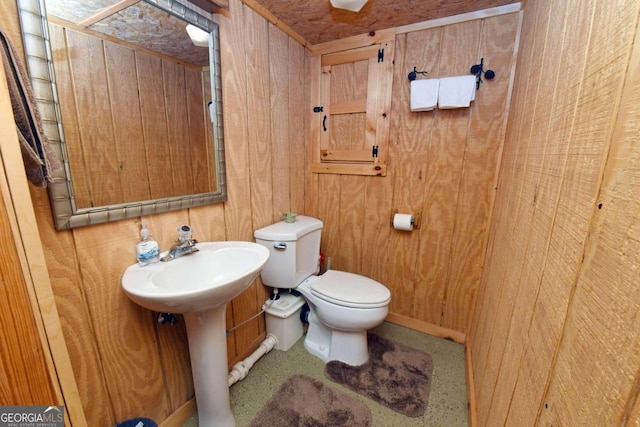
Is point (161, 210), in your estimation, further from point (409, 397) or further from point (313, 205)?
point (409, 397)

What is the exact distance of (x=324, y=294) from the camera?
1.53m

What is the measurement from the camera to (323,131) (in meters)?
1.99

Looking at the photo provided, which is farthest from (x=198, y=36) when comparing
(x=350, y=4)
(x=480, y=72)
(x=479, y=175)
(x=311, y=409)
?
(x=311, y=409)

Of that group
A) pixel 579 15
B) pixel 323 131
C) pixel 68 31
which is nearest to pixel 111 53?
pixel 68 31

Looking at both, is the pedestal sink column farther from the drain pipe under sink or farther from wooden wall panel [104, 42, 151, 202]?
wooden wall panel [104, 42, 151, 202]

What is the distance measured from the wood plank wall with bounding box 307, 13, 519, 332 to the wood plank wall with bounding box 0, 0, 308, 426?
1.72ft

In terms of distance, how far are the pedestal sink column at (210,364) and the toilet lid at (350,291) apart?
613 millimetres

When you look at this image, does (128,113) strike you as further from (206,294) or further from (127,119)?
(206,294)

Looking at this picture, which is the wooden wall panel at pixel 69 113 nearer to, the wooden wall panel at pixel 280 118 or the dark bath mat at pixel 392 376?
the wooden wall panel at pixel 280 118

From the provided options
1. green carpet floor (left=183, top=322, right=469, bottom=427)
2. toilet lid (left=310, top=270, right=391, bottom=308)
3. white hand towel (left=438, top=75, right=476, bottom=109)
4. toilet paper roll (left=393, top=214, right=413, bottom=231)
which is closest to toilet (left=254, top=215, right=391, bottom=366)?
toilet lid (left=310, top=270, right=391, bottom=308)

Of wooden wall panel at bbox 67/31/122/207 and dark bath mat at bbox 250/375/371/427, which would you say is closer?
wooden wall panel at bbox 67/31/122/207

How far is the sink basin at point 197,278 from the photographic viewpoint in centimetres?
82

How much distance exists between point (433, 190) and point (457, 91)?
0.60 metres

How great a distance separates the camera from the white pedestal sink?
85 centimetres
